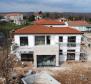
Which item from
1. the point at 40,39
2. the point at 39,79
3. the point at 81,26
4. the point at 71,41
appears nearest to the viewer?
the point at 39,79

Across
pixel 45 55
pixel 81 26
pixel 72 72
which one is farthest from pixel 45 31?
pixel 81 26

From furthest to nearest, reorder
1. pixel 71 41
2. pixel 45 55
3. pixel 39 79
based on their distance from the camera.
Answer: pixel 71 41 < pixel 45 55 < pixel 39 79

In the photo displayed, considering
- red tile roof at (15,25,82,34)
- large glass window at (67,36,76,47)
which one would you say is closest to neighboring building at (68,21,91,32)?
red tile roof at (15,25,82,34)

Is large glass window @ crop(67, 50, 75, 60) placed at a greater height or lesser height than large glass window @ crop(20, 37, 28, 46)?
lesser

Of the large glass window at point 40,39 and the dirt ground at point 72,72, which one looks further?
the large glass window at point 40,39

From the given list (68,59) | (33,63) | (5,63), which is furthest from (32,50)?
(5,63)

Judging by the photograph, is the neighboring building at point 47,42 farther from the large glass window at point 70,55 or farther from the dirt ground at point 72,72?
the dirt ground at point 72,72

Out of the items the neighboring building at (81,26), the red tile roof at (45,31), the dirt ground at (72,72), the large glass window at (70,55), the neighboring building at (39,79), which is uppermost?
the red tile roof at (45,31)

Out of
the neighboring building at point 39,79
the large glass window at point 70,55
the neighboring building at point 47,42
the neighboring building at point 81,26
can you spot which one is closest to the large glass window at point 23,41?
the neighboring building at point 47,42

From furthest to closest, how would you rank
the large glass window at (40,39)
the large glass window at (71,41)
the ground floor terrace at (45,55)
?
the large glass window at (40,39) < the large glass window at (71,41) < the ground floor terrace at (45,55)

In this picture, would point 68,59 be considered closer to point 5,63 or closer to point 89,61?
point 89,61

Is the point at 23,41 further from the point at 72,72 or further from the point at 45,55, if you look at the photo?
the point at 72,72

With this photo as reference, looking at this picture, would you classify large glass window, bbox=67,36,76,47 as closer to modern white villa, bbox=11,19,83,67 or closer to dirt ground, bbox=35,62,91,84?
modern white villa, bbox=11,19,83,67
